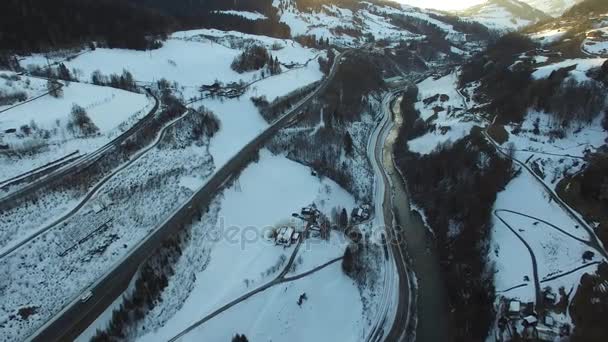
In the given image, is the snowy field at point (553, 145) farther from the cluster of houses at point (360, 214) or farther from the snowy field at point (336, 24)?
the snowy field at point (336, 24)

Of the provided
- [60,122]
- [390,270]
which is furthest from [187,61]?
[390,270]

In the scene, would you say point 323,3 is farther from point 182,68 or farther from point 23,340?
point 23,340

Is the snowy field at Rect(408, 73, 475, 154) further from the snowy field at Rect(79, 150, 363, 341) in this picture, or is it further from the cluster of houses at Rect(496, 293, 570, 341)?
the cluster of houses at Rect(496, 293, 570, 341)

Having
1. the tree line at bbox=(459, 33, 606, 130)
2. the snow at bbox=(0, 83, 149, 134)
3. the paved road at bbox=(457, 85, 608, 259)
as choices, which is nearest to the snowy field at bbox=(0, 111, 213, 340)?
the snow at bbox=(0, 83, 149, 134)

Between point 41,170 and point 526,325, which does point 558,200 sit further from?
point 41,170

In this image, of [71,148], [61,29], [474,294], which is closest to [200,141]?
[71,148]

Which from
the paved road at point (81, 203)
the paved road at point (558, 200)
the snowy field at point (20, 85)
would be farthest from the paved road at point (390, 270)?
the snowy field at point (20, 85)
